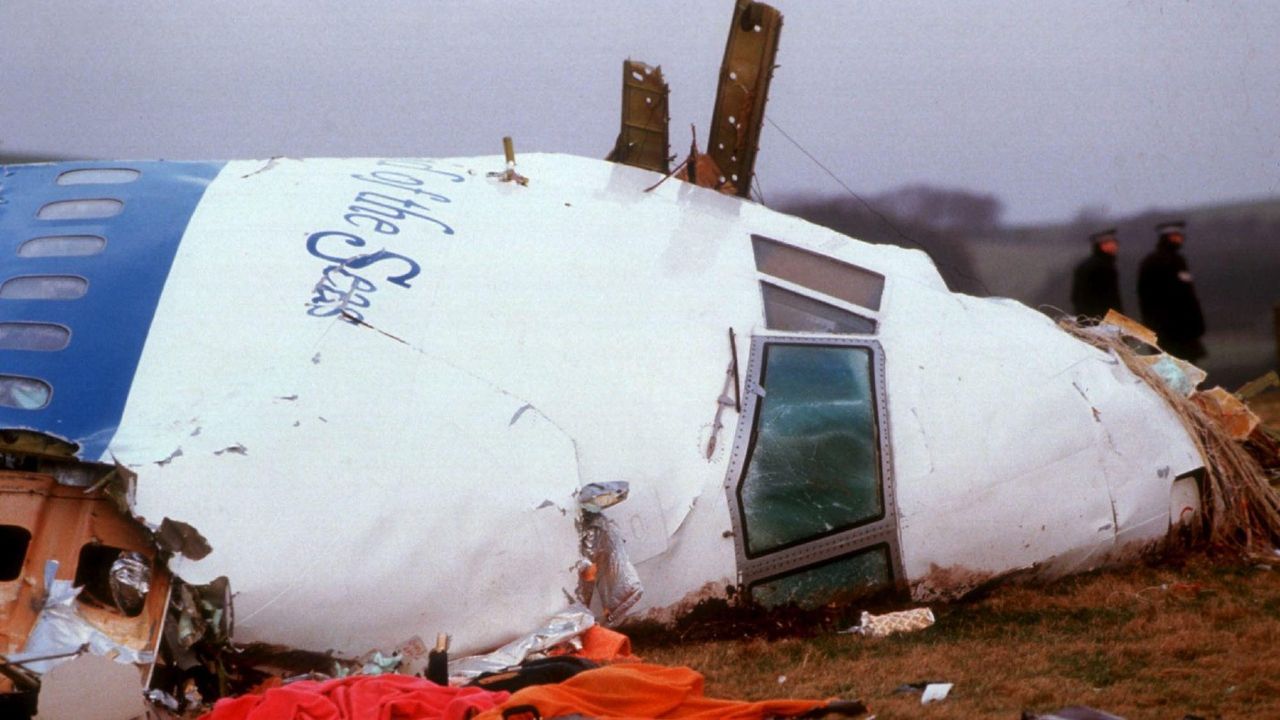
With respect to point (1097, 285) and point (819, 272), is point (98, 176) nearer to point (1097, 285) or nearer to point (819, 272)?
point (819, 272)

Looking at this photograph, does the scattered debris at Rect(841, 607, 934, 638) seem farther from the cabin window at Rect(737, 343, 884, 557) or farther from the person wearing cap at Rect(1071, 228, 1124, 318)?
the person wearing cap at Rect(1071, 228, 1124, 318)

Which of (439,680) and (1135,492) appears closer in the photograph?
(439,680)

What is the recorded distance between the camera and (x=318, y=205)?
700 cm

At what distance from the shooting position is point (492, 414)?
246 inches

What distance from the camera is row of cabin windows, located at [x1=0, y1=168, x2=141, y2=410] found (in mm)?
5820

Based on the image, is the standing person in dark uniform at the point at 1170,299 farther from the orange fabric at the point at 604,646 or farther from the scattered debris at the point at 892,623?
the orange fabric at the point at 604,646

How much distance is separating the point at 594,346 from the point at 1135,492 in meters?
3.34

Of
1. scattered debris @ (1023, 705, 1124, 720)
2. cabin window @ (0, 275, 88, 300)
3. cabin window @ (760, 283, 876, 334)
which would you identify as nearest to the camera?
scattered debris @ (1023, 705, 1124, 720)

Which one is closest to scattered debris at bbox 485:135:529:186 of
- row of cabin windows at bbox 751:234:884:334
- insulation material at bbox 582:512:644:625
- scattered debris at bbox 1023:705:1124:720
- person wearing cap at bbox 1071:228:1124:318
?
row of cabin windows at bbox 751:234:884:334

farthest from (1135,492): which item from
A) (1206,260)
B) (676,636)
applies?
(1206,260)

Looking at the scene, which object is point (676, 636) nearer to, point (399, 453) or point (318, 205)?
point (399, 453)

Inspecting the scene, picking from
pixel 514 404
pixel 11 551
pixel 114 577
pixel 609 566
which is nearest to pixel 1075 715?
pixel 609 566

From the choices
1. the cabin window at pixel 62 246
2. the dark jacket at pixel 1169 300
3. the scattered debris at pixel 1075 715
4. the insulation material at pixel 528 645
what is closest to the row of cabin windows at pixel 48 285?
the cabin window at pixel 62 246

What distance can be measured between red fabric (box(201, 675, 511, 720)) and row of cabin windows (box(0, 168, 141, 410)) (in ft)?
5.81
